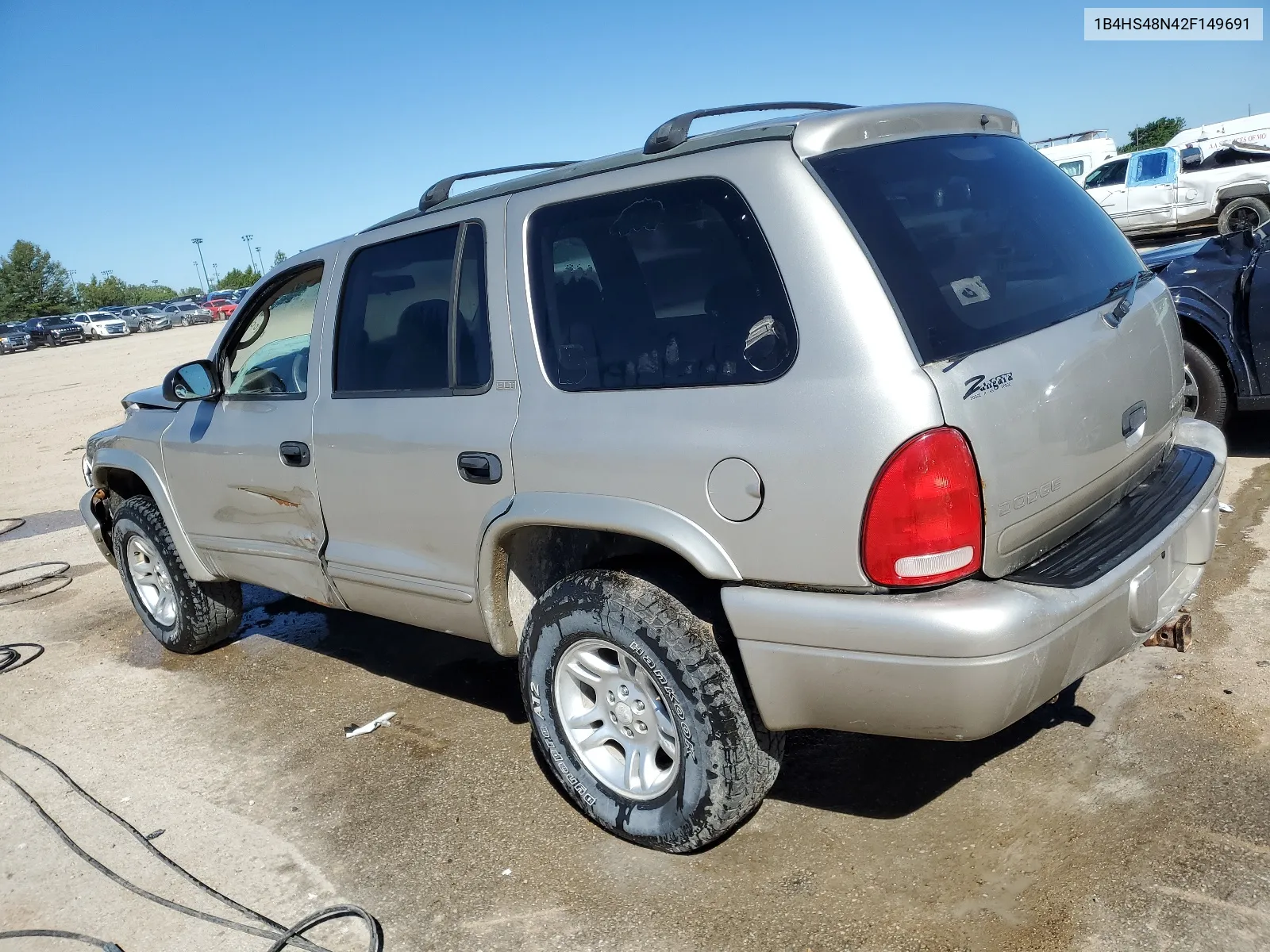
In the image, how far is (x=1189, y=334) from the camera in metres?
5.75

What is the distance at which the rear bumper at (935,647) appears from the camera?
2.29m

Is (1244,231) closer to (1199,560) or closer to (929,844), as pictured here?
(1199,560)

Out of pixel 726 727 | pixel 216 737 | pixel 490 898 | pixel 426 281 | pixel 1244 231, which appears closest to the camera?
pixel 726 727

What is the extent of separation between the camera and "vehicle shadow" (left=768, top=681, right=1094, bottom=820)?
3150 mm

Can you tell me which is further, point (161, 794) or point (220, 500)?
point (220, 500)

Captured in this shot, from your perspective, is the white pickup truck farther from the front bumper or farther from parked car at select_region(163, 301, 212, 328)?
parked car at select_region(163, 301, 212, 328)

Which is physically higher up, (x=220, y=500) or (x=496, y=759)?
(x=220, y=500)

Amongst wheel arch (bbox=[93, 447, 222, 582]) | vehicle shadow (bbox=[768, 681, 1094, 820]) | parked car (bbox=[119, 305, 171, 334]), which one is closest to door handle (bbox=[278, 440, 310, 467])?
wheel arch (bbox=[93, 447, 222, 582])

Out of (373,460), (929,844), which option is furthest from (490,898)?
(373,460)

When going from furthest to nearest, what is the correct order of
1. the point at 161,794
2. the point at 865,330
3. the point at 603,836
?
the point at 161,794 < the point at 603,836 < the point at 865,330

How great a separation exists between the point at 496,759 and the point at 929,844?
157 cm

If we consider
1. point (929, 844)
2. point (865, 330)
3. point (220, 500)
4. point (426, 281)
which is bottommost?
point (929, 844)

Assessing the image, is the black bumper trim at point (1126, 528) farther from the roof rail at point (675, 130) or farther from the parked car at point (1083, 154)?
the parked car at point (1083, 154)

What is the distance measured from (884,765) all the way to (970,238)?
172 centimetres
